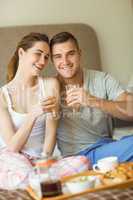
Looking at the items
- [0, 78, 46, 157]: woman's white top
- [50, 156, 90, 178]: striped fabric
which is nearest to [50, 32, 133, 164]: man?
[0, 78, 46, 157]: woman's white top

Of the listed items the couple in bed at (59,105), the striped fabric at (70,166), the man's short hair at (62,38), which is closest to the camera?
the striped fabric at (70,166)

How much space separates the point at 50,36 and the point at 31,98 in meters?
0.34

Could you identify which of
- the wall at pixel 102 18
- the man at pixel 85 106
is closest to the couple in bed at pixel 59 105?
the man at pixel 85 106

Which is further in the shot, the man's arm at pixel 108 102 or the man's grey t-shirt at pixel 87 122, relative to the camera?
the man's grey t-shirt at pixel 87 122

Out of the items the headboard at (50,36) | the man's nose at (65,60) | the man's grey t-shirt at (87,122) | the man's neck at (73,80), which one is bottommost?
the man's grey t-shirt at (87,122)

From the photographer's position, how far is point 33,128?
6.54 feet

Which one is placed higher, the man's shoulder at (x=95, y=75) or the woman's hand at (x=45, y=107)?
the man's shoulder at (x=95, y=75)

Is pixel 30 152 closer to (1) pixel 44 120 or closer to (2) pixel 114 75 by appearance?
(1) pixel 44 120

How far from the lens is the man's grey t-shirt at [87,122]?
6.83ft

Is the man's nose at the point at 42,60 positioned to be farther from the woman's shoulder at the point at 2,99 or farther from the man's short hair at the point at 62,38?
the woman's shoulder at the point at 2,99

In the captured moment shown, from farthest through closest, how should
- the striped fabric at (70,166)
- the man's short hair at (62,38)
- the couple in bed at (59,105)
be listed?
the man's short hair at (62,38)
the couple in bed at (59,105)
the striped fabric at (70,166)

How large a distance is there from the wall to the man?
0.37ft

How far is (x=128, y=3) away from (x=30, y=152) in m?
0.97

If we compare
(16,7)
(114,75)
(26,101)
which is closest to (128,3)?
(114,75)
